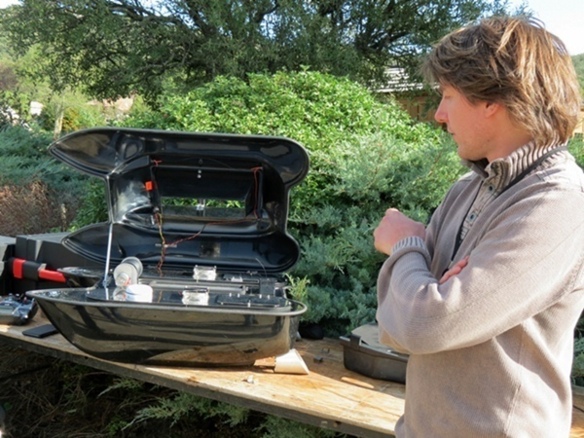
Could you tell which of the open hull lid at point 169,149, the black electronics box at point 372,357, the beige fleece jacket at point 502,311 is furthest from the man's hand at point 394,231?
the open hull lid at point 169,149

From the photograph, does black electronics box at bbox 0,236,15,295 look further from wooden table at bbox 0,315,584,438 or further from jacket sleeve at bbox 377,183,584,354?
jacket sleeve at bbox 377,183,584,354

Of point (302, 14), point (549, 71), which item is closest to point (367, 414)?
point (549, 71)

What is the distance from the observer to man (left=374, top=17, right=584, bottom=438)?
139 centimetres

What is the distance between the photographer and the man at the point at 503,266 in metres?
1.39

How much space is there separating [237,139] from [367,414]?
1.62 m

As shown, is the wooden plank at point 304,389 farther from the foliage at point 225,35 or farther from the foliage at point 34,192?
the foliage at point 225,35

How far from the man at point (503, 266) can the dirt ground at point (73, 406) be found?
2553 mm

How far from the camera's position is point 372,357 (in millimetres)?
3129

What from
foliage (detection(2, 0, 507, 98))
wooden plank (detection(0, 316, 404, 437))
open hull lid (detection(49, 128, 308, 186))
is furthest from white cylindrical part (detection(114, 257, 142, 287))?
foliage (detection(2, 0, 507, 98))

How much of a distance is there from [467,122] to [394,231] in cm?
34

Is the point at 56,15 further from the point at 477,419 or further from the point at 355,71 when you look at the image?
the point at 477,419

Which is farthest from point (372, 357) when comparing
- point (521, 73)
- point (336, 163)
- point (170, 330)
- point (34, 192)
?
point (34, 192)

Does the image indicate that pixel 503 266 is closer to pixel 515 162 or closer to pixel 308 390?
pixel 515 162

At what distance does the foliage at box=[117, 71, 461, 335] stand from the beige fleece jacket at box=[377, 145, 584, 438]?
204cm
